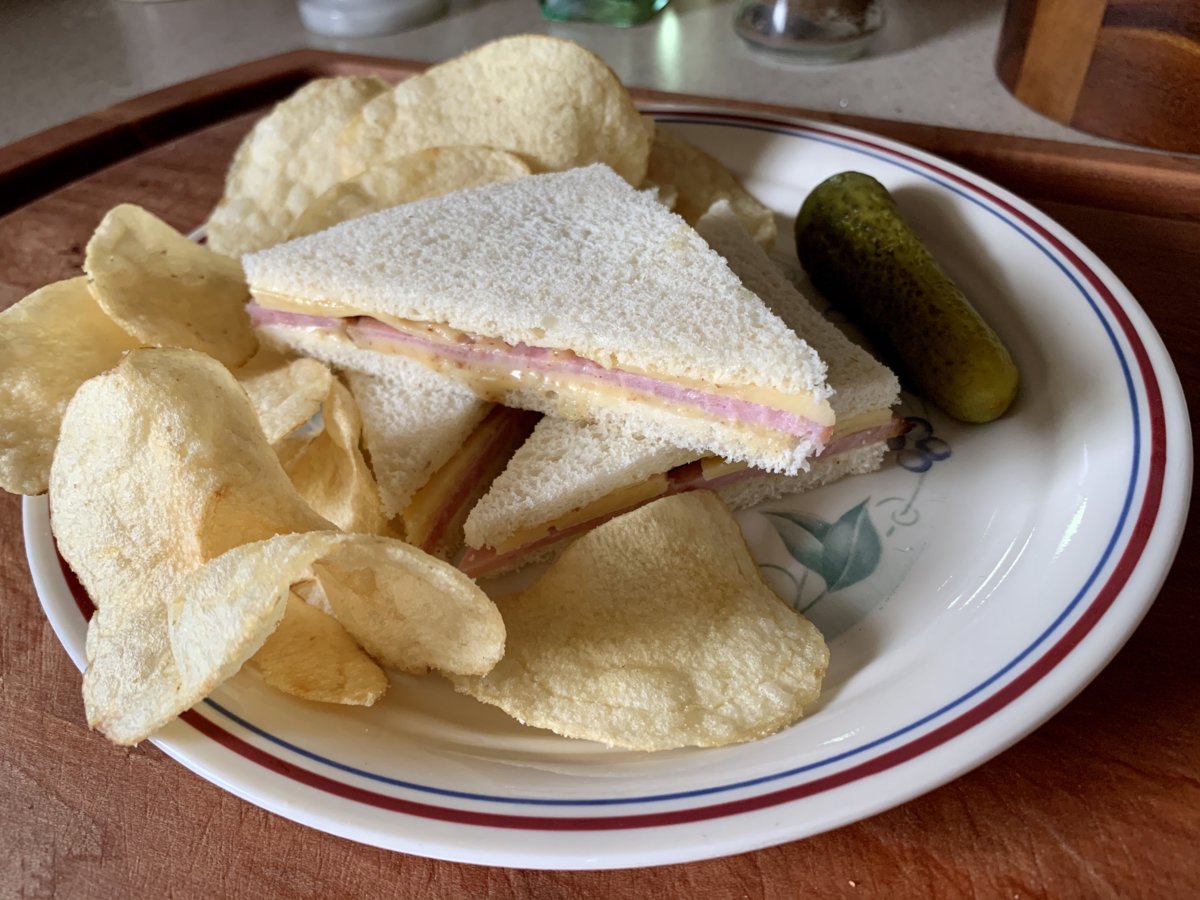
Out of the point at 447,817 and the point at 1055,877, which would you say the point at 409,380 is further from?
the point at 1055,877

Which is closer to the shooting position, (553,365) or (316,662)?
(316,662)

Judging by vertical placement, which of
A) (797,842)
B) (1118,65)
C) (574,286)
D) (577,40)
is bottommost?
(797,842)

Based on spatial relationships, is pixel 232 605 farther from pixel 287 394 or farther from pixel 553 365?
pixel 553 365

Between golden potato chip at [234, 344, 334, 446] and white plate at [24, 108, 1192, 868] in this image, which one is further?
golden potato chip at [234, 344, 334, 446]

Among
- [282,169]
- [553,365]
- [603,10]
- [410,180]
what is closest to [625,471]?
[553,365]

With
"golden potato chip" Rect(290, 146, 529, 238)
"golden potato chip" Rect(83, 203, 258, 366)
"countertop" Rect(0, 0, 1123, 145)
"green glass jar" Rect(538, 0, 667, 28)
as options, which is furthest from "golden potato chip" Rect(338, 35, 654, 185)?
"green glass jar" Rect(538, 0, 667, 28)

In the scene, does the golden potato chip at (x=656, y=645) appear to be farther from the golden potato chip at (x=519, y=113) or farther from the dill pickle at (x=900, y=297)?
the golden potato chip at (x=519, y=113)

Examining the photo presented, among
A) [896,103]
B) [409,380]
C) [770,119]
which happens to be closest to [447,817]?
[409,380]

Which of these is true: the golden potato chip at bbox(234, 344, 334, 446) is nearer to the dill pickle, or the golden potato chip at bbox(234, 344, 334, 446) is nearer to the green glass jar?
the dill pickle
